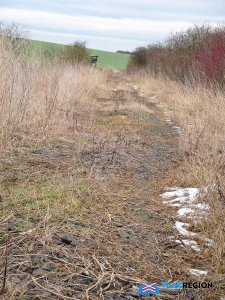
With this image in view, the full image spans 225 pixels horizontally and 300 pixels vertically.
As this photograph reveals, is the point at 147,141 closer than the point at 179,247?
No

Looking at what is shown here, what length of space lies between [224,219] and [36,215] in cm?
138

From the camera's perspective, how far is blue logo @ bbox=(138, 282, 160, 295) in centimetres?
213

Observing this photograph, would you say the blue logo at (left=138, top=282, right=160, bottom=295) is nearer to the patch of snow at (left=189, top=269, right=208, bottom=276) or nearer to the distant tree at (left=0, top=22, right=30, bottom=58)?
the patch of snow at (left=189, top=269, right=208, bottom=276)

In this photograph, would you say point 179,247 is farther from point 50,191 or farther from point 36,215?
point 50,191

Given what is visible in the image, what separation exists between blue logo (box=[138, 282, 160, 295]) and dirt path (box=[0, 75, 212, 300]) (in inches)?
1.5

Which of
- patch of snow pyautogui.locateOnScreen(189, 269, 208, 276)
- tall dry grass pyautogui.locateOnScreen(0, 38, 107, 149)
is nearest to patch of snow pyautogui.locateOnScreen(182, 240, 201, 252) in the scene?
patch of snow pyautogui.locateOnScreen(189, 269, 208, 276)

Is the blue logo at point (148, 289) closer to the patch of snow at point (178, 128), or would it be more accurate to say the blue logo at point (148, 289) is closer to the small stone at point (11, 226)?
the small stone at point (11, 226)

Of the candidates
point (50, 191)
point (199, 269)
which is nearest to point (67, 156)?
point (50, 191)

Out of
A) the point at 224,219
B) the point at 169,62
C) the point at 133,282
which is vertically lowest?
the point at 133,282

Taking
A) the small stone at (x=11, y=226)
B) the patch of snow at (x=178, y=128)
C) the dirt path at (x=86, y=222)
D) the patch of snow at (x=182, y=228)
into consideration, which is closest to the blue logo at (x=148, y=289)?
the dirt path at (x=86, y=222)

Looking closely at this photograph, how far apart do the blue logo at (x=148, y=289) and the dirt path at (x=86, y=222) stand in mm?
37

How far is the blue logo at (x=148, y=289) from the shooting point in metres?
2.13

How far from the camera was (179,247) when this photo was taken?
2711mm

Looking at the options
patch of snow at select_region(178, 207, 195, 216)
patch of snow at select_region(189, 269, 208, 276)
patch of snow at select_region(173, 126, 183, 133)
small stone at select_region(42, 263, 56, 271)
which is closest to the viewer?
small stone at select_region(42, 263, 56, 271)
